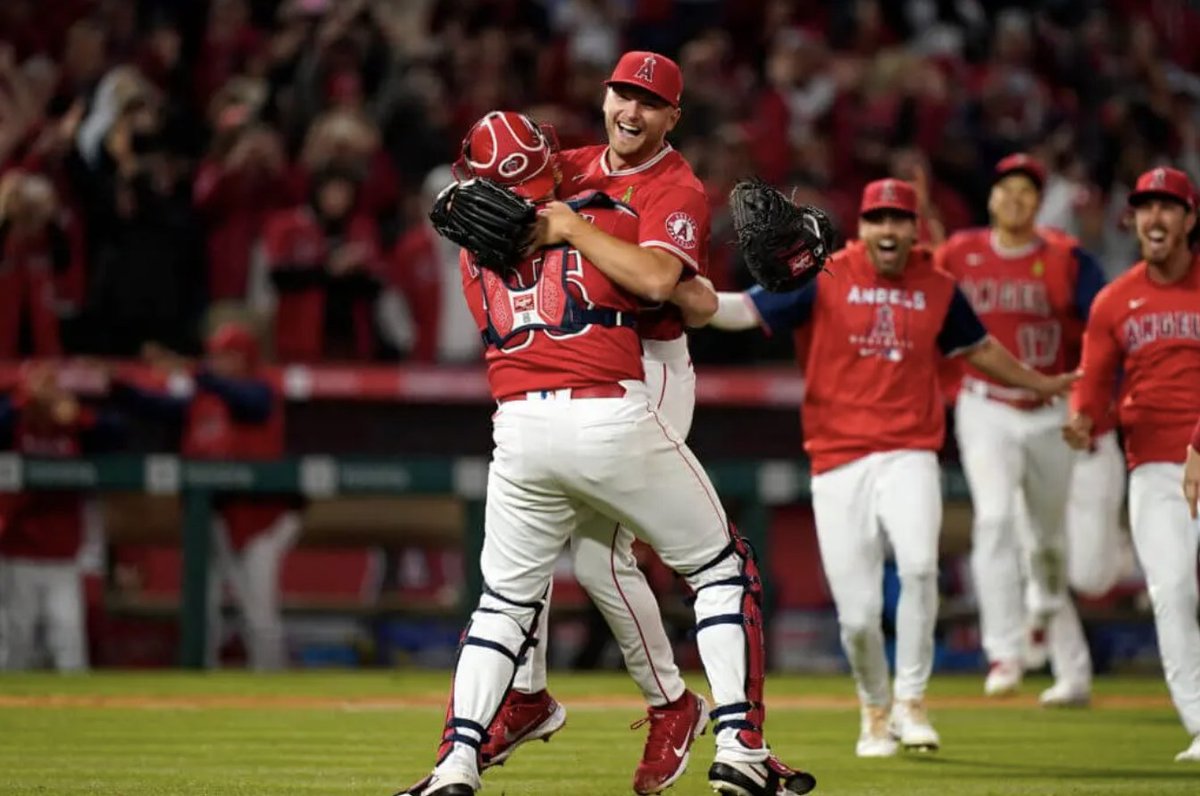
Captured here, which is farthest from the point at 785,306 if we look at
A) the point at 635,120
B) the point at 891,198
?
the point at 635,120

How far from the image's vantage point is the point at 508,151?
663 centimetres

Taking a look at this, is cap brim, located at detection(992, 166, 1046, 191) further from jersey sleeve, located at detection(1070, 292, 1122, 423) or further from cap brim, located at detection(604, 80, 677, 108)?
cap brim, located at detection(604, 80, 677, 108)

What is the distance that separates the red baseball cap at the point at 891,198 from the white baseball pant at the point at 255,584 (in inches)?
231

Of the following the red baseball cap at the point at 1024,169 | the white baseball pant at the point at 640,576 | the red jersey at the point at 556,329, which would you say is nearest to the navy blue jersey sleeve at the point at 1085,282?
the red baseball cap at the point at 1024,169

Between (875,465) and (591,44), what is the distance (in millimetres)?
10063

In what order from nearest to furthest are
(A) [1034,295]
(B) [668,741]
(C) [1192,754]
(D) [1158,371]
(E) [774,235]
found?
(E) [774,235] < (B) [668,741] < (C) [1192,754] < (D) [1158,371] < (A) [1034,295]

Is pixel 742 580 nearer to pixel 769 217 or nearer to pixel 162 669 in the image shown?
pixel 769 217

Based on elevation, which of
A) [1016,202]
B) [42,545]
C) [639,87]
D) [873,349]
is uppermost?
[639,87]

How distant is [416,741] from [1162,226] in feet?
12.3

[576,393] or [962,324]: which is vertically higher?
[962,324]

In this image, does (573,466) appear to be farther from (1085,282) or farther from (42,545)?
(42,545)

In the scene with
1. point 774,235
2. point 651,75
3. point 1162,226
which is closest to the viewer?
point 651,75

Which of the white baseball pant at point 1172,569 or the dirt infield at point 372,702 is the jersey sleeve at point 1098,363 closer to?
the white baseball pant at point 1172,569

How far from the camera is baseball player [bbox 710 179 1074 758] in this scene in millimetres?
8945
